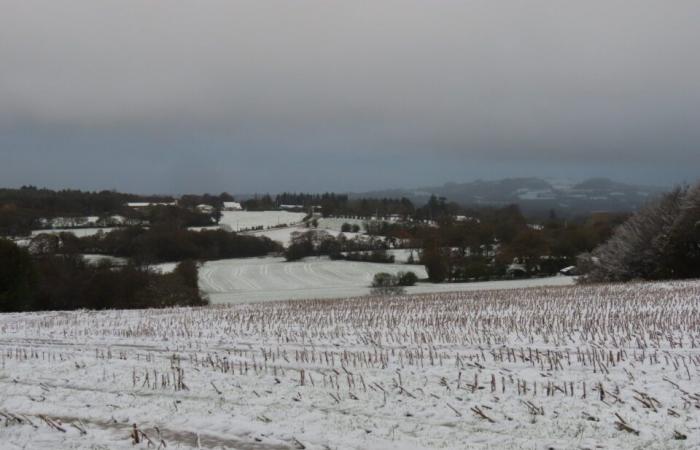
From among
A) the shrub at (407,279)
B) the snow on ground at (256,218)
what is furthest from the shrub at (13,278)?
the snow on ground at (256,218)

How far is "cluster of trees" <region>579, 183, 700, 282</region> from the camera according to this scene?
4081 cm

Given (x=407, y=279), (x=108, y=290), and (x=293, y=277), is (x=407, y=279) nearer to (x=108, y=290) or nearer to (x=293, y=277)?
(x=293, y=277)

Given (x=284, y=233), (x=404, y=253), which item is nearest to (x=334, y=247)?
(x=404, y=253)

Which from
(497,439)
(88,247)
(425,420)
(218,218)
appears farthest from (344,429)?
(218,218)

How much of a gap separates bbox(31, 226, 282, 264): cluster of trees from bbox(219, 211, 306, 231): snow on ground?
87.2ft

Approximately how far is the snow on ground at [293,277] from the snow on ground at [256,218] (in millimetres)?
41017

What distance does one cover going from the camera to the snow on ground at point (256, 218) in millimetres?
161212

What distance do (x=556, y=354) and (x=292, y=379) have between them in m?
4.92

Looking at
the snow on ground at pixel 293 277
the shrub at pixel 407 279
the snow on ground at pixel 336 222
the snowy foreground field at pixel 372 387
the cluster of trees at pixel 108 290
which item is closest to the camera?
the snowy foreground field at pixel 372 387

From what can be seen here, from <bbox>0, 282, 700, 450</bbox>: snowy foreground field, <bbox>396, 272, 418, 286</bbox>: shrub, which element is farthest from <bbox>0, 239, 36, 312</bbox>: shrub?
<bbox>396, 272, 418, 286</bbox>: shrub

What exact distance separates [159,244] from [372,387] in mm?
105315

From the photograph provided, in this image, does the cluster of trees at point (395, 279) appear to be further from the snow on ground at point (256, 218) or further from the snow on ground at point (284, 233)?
the snow on ground at point (256, 218)

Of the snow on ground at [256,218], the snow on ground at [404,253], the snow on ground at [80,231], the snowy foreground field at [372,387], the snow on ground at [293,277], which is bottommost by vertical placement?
the snow on ground at [293,277]

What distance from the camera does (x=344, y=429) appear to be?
24.7 feet
